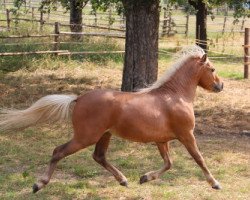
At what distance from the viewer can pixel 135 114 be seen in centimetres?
463

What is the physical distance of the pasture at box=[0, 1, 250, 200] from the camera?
202 inches

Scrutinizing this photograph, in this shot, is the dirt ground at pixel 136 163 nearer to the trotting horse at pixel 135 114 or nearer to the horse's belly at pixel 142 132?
the trotting horse at pixel 135 114

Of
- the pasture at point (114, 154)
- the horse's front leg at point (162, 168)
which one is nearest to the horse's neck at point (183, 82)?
the pasture at point (114, 154)

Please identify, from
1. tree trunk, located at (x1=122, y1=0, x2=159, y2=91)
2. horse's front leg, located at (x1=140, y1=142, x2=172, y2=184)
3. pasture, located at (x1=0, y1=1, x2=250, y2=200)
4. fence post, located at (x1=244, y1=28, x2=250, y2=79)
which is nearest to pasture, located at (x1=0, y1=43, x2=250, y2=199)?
pasture, located at (x1=0, y1=1, x2=250, y2=200)

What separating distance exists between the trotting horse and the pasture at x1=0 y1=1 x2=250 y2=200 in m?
0.34

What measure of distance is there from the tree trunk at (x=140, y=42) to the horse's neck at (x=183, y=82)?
12.2ft

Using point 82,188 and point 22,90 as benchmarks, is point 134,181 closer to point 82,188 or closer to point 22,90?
point 82,188

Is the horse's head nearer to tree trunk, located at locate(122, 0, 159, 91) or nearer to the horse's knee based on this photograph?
the horse's knee

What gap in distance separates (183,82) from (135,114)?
27.6 inches

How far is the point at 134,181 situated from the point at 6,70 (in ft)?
26.7

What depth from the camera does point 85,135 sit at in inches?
179

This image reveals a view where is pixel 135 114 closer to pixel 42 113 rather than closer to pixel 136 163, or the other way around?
pixel 42 113

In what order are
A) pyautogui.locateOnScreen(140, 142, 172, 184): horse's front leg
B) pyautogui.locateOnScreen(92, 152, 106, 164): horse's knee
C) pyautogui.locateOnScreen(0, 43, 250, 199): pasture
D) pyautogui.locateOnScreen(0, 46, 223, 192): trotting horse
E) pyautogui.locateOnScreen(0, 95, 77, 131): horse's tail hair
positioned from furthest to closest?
pyautogui.locateOnScreen(0, 43, 250, 199): pasture, pyautogui.locateOnScreen(92, 152, 106, 164): horse's knee, pyautogui.locateOnScreen(140, 142, 172, 184): horse's front leg, pyautogui.locateOnScreen(0, 95, 77, 131): horse's tail hair, pyautogui.locateOnScreen(0, 46, 223, 192): trotting horse

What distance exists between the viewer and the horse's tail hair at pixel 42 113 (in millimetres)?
4699
